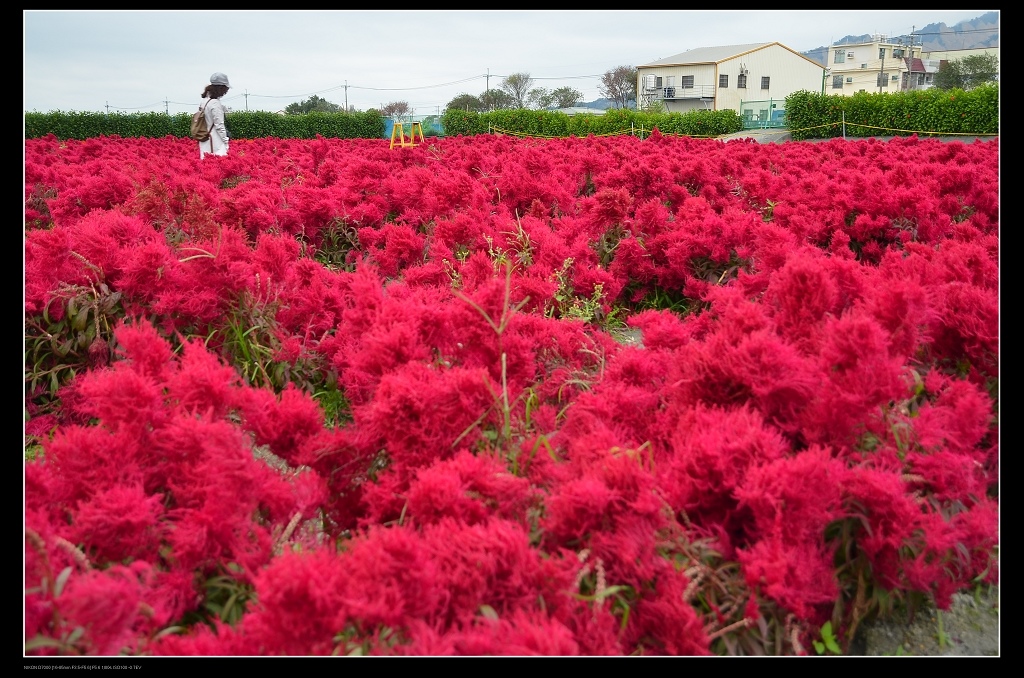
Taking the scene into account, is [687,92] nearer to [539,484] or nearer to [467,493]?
[539,484]

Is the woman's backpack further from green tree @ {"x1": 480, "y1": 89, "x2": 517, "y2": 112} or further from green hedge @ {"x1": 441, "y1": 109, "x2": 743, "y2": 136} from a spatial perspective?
green tree @ {"x1": 480, "y1": 89, "x2": 517, "y2": 112}

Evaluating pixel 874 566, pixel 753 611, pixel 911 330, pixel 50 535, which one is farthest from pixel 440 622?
pixel 911 330

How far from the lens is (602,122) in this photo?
1312 inches

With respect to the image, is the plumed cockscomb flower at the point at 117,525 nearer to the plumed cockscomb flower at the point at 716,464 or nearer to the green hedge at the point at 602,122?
the plumed cockscomb flower at the point at 716,464

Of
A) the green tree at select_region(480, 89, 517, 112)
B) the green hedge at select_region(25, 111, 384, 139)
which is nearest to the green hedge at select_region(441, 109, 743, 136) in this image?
the green hedge at select_region(25, 111, 384, 139)

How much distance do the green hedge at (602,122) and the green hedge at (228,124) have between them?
5.14 metres

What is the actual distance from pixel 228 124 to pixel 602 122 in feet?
55.3

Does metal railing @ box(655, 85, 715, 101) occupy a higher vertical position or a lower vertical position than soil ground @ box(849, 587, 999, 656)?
higher

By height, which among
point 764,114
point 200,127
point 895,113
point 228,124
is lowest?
point 200,127

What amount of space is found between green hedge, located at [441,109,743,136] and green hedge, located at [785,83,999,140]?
226 inches

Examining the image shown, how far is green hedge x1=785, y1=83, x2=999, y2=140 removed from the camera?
24.2m

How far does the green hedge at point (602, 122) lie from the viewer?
32938 millimetres

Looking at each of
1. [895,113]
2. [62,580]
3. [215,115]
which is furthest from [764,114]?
[62,580]

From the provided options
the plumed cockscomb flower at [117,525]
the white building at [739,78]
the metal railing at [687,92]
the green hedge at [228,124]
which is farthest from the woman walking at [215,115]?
the metal railing at [687,92]
